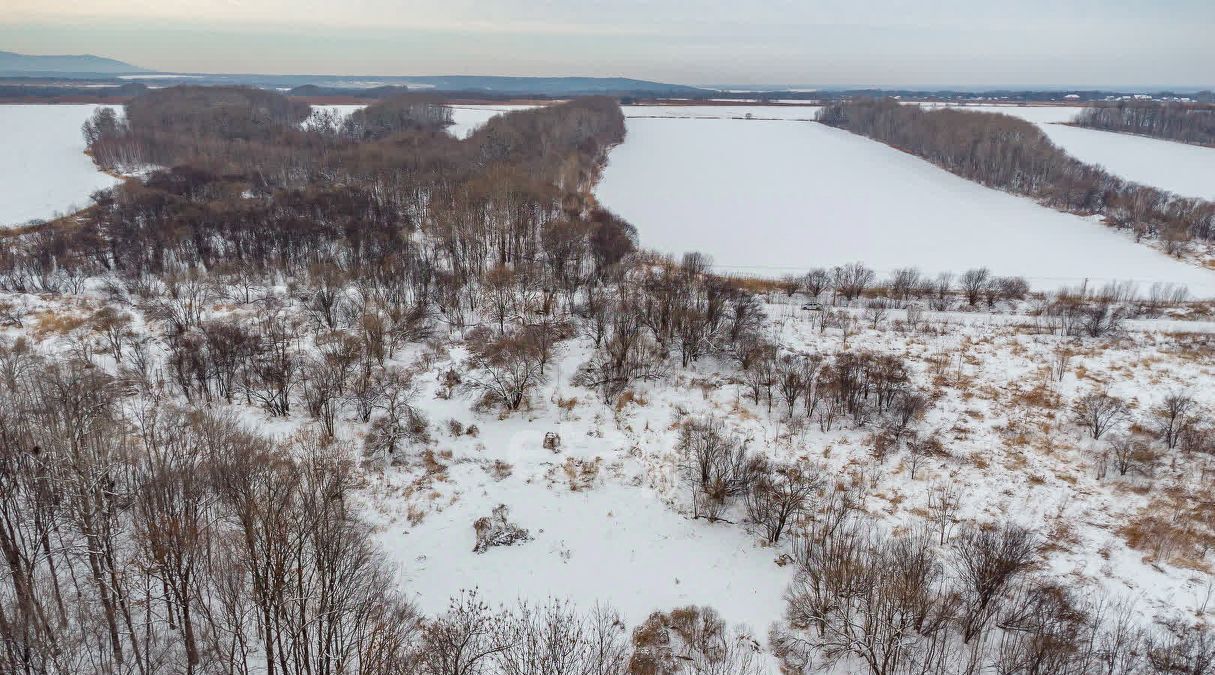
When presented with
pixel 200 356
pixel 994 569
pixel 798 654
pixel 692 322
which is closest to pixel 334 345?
pixel 200 356

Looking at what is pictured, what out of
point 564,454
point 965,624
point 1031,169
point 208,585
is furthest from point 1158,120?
point 208,585

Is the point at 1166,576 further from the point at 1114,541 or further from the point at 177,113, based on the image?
the point at 177,113

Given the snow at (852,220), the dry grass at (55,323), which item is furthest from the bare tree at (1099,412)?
the dry grass at (55,323)

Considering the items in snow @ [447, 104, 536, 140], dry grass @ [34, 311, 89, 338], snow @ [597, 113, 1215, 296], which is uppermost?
snow @ [447, 104, 536, 140]

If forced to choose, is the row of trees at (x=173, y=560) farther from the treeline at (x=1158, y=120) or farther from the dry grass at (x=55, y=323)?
the treeline at (x=1158, y=120)

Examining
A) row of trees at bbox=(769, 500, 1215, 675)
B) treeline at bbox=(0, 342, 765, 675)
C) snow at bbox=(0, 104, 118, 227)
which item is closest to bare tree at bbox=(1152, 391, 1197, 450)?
row of trees at bbox=(769, 500, 1215, 675)

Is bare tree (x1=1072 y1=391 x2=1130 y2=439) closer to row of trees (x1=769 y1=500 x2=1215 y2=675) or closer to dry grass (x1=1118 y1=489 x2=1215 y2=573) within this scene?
dry grass (x1=1118 y1=489 x2=1215 y2=573)
